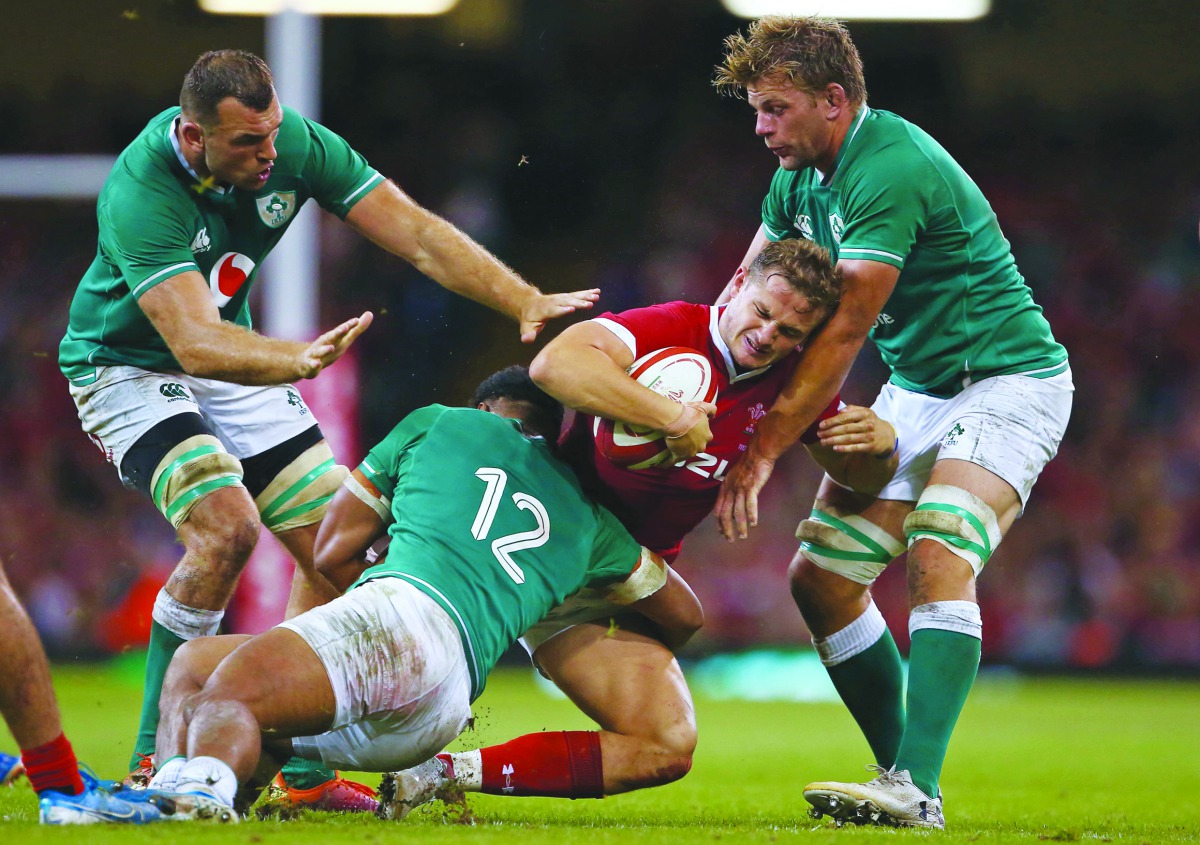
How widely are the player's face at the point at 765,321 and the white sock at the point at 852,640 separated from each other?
1.14 m

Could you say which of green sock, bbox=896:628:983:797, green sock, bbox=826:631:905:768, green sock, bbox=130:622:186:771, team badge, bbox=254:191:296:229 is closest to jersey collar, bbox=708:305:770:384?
green sock, bbox=896:628:983:797

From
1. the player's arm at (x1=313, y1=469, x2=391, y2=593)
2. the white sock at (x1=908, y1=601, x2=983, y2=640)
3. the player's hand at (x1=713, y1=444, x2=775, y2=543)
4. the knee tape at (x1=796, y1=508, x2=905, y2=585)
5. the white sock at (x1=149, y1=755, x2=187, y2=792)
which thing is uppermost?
the player's hand at (x1=713, y1=444, x2=775, y2=543)

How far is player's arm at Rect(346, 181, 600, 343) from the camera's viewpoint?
4.62m

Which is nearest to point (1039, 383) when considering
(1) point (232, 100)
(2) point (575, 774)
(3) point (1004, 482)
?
(3) point (1004, 482)

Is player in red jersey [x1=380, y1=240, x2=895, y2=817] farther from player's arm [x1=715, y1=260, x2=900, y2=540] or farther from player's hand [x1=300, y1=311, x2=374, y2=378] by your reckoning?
player's hand [x1=300, y1=311, x2=374, y2=378]

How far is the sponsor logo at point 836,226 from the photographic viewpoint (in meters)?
4.31

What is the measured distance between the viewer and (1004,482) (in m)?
4.19

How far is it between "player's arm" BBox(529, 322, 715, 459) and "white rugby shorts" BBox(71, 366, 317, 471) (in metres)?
1.17

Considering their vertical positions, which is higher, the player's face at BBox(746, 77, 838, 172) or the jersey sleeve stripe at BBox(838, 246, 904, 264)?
the player's face at BBox(746, 77, 838, 172)

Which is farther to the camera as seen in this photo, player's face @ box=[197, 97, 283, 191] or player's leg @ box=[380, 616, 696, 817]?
player's face @ box=[197, 97, 283, 191]

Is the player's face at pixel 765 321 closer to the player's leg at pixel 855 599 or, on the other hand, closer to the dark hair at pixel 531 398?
the dark hair at pixel 531 398

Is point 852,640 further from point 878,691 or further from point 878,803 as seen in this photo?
point 878,803

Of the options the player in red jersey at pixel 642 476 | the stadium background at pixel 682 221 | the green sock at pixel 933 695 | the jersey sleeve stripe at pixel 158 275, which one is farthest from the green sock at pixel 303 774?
→ the stadium background at pixel 682 221

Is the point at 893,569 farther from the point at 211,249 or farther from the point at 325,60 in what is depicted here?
the point at 211,249
